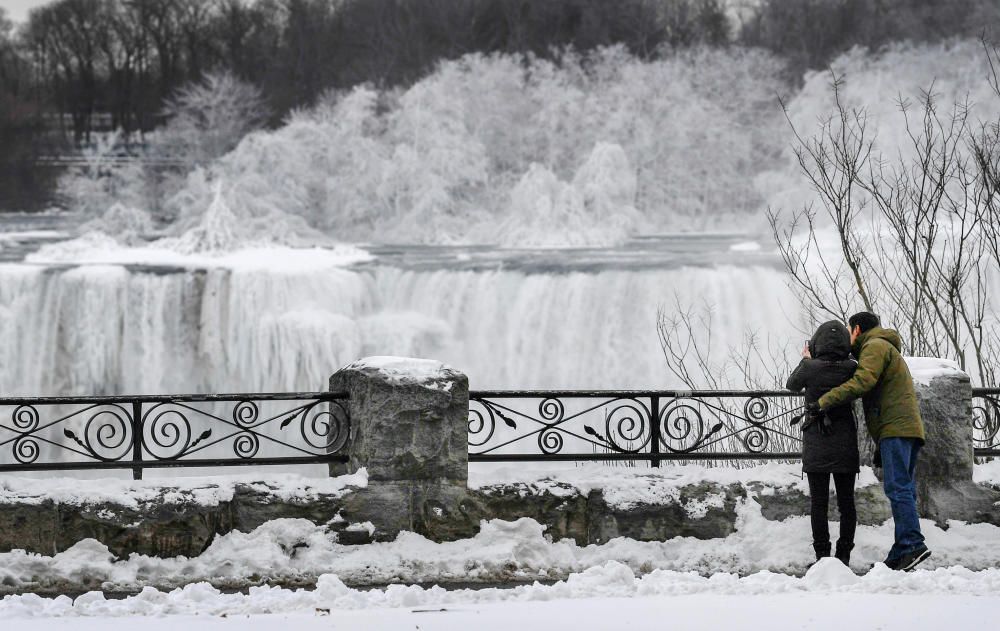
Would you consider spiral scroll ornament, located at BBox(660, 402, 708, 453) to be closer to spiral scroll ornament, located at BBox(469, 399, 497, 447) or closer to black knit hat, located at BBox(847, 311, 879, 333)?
spiral scroll ornament, located at BBox(469, 399, 497, 447)

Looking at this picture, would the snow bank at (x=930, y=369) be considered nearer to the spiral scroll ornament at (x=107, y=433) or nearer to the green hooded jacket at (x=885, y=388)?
the green hooded jacket at (x=885, y=388)

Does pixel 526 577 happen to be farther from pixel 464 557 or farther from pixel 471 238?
pixel 471 238

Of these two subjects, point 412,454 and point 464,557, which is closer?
point 464,557

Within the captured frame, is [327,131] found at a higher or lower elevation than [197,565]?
higher

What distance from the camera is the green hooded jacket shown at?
6586 millimetres

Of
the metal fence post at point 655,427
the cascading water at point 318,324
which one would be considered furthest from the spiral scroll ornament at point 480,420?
the cascading water at point 318,324

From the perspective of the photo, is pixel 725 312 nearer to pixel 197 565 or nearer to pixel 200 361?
pixel 200 361

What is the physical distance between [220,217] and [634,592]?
2930 centimetres

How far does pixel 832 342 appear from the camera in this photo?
22.0 ft

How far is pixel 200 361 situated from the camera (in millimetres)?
25578

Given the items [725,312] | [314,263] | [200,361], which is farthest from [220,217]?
[725,312]

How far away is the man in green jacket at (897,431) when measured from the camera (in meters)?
6.67

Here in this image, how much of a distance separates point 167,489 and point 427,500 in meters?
1.54

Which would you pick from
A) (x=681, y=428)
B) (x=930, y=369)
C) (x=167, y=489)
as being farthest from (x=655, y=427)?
(x=681, y=428)
